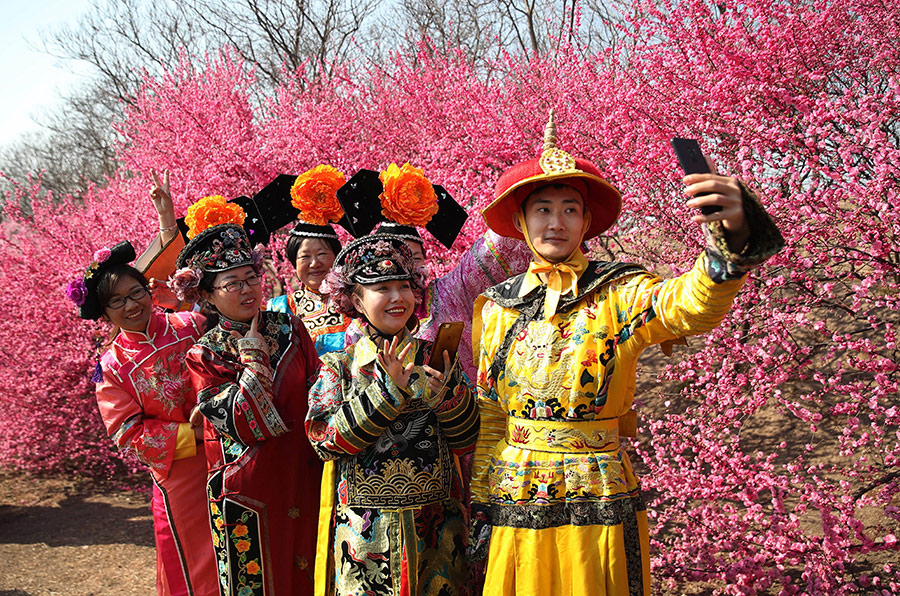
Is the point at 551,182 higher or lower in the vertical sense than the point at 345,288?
higher

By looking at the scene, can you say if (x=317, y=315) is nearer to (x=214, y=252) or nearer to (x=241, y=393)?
(x=214, y=252)

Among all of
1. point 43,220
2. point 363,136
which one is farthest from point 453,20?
point 43,220

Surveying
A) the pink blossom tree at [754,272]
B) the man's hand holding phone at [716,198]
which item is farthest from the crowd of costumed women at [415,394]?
the pink blossom tree at [754,272]

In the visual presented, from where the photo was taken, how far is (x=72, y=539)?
19.8 ft

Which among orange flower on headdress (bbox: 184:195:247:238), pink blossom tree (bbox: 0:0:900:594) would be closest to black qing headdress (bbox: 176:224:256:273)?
orange flower on headdress (bbox: 184:195:247:238)

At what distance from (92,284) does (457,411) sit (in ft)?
6.22

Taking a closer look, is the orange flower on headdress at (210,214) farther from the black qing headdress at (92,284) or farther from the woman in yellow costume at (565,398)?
the woman in yellow costume at (565,398)

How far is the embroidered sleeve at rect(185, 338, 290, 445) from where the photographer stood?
8.22ft

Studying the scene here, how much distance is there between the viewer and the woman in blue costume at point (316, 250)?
3.12 meters

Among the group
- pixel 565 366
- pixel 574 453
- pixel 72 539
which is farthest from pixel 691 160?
pixel 72 539

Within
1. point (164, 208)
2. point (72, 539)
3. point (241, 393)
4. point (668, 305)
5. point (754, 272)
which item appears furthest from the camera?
point (72, 539)

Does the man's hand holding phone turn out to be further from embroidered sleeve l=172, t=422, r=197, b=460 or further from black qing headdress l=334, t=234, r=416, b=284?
embroidered sleeve l=172, t=422, r=197, b=460

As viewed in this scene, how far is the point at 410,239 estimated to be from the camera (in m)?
2.92

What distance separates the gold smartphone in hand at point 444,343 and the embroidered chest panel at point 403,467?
177 millimetres
